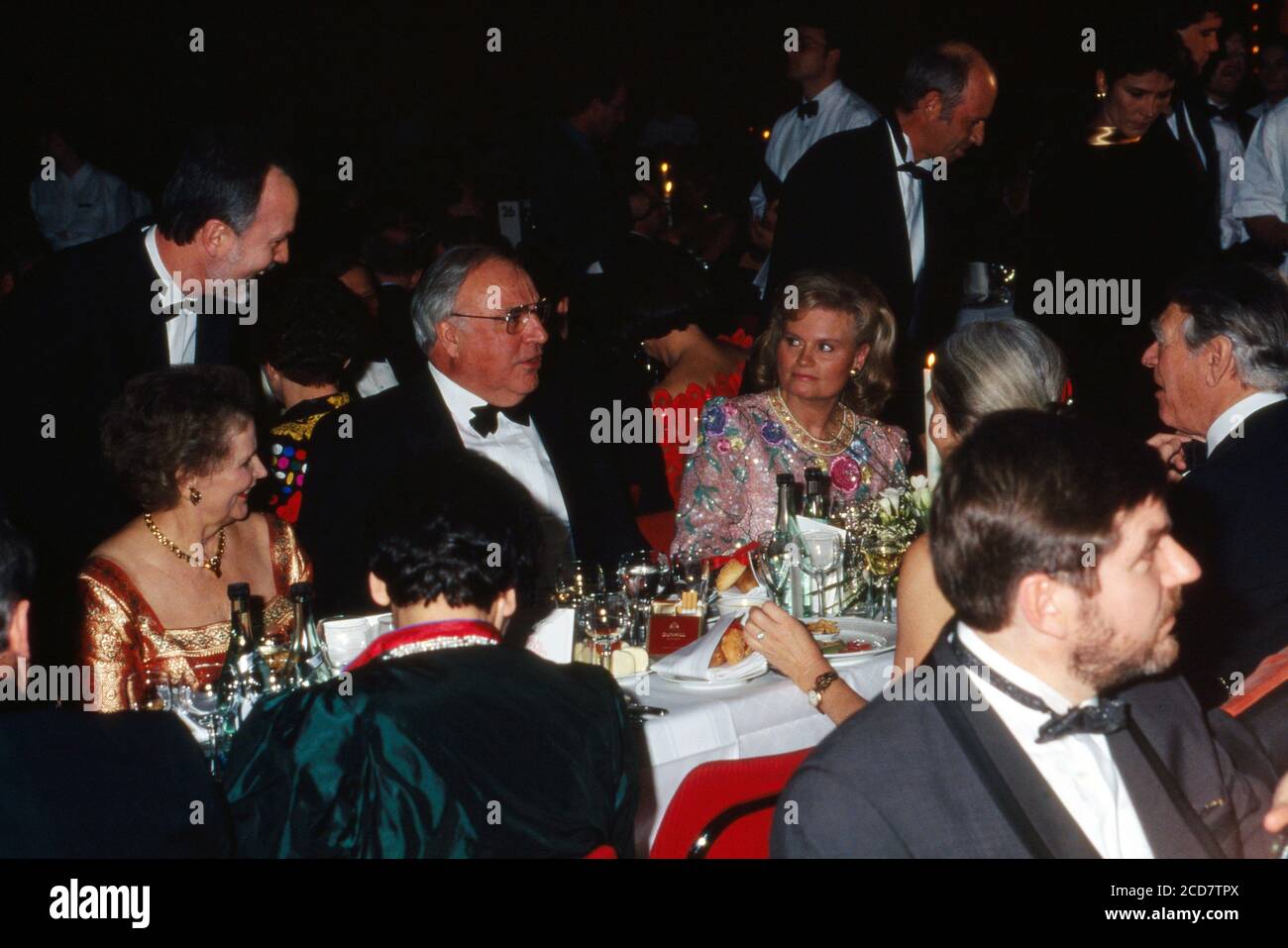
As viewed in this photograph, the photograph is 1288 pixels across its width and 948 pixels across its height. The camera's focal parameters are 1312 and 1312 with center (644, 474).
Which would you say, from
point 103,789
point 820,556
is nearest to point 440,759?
point 103,789

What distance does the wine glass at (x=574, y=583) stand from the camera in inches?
114

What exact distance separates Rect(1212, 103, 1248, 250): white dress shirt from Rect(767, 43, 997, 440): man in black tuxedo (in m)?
1.83

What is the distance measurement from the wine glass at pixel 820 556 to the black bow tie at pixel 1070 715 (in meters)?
1.33

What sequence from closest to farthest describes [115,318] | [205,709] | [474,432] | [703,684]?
1. [205,709]
2. [703,684]
3. [115,318]
4. [474,432]

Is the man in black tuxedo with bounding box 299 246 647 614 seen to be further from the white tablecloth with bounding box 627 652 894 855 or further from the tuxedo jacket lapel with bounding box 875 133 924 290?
the tuxedo jacket lapel with bounding box 875 133 924 290

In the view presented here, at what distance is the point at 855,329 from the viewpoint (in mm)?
4004

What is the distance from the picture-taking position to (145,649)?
9.43ft

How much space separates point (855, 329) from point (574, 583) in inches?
59.9

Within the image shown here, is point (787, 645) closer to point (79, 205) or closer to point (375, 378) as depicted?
point (375, 378)

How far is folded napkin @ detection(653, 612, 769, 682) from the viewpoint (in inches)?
104

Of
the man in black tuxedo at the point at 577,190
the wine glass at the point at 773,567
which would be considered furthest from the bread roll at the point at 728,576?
the man in black tuxedo at the point at 577,190

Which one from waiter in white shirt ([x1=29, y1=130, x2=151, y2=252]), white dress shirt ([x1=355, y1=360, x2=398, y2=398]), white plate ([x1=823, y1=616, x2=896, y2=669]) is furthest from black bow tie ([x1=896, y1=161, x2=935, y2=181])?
waiter in white shirt ([x1=29, y1=130, x2=151, y2=252])
